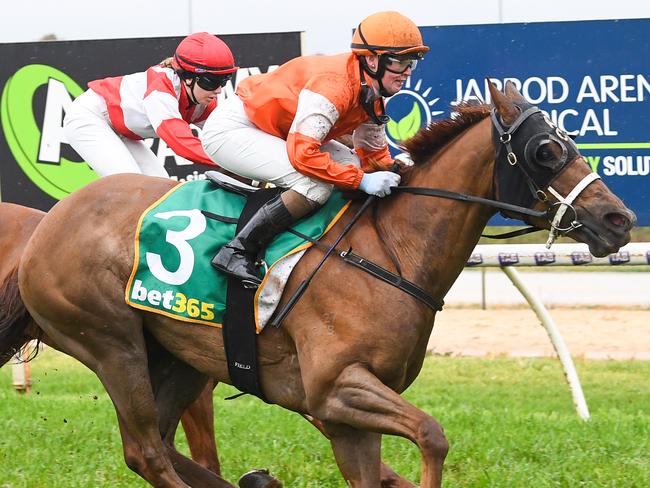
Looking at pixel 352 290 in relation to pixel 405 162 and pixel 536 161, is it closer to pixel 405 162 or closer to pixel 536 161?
pixel 405 162

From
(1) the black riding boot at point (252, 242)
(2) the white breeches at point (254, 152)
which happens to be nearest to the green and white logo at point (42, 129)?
(2) the white breeches at point (254, 152)

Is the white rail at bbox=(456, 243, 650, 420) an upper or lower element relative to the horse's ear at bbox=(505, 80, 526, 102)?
lower

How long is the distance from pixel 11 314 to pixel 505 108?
2.35 metres

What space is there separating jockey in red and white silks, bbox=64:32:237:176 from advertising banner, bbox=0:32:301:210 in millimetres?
2493

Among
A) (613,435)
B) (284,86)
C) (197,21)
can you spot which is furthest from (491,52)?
(284,86)

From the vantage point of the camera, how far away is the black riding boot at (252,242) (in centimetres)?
440

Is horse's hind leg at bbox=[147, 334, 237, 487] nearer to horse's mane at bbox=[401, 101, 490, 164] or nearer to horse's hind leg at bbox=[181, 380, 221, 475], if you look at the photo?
horse's hind leg at bbox=[181, 380, 221, 475]

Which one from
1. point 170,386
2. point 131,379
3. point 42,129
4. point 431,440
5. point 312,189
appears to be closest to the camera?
point 431,440

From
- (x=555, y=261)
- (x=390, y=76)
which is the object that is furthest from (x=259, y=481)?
(x=555, y=261)

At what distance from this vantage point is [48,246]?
4793 mm

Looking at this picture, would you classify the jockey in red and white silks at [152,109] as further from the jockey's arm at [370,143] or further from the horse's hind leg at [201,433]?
the horse's hind leg at [201,433]

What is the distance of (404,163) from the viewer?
4.57 meters

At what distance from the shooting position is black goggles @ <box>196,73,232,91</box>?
5332mm

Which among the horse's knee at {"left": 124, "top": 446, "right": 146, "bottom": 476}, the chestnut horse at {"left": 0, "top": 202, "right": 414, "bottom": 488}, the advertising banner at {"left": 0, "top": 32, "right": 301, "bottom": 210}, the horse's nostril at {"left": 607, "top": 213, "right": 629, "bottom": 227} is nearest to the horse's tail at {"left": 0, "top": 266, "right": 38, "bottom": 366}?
the chestnut horse at {"left": 0, "top": 202, "right": 414, "bottom": 488}
